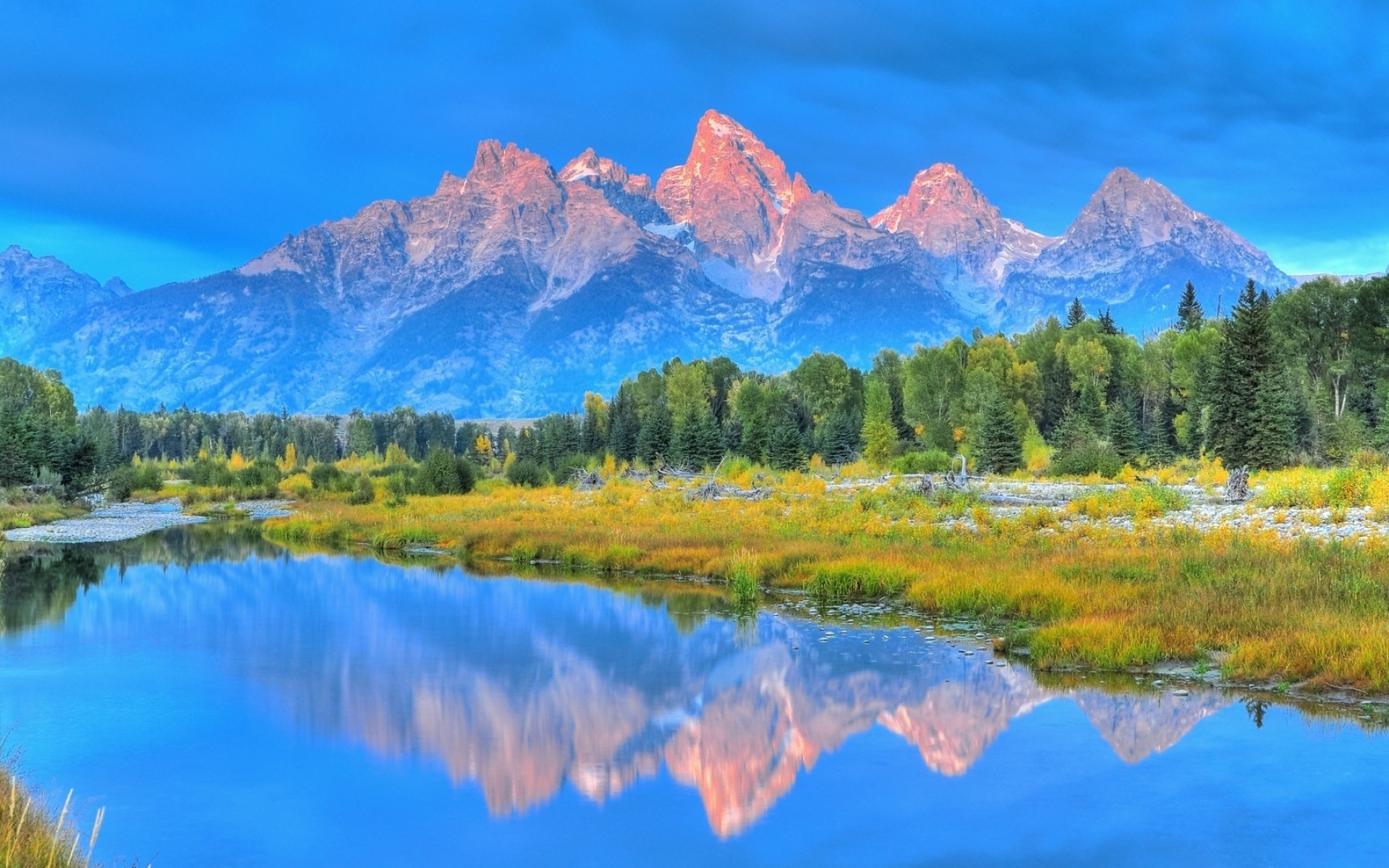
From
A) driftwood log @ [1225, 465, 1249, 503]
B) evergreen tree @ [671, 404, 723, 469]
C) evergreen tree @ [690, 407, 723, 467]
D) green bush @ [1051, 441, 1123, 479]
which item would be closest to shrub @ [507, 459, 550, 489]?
evergreen tree @ [671, 404, 723, 469]

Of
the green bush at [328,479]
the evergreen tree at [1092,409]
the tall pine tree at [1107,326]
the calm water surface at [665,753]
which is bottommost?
the calm water surface at [665,753]

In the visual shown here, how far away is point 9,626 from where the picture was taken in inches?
976

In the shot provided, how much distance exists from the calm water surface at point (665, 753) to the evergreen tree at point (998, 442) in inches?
1791

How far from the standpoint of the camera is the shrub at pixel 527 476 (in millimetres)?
76000

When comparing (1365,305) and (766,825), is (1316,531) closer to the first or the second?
(766,825)

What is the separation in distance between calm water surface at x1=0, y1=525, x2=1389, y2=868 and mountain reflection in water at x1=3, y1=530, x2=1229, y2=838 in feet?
0.25

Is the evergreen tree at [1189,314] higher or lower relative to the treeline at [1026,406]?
higher

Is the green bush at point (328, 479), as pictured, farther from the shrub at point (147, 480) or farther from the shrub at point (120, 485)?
the shrub at point (147, 480)

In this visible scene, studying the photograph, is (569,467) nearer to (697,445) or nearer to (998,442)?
(697,445)

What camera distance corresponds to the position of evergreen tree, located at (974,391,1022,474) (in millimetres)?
66750

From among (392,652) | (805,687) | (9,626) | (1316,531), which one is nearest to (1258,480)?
(1316,531)

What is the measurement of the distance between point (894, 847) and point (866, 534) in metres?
23.0

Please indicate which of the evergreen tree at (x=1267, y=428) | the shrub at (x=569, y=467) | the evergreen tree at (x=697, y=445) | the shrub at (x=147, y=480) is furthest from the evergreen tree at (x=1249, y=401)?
the shrub at (x=147, y=480)

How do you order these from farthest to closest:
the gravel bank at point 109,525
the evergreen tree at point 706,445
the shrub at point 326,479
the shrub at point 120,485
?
the evergreen tree at point 706,445, the shrub at point 120,485, the shrub at point 326,479, the gravel bank at point 109,525
